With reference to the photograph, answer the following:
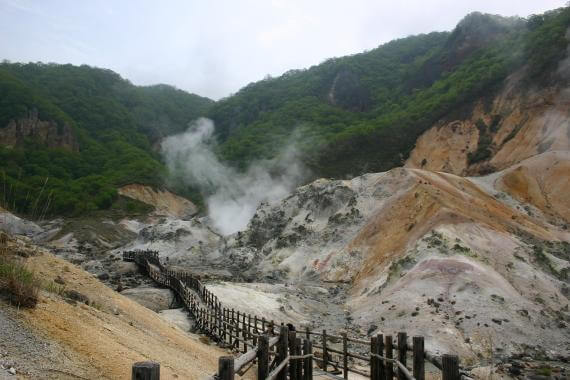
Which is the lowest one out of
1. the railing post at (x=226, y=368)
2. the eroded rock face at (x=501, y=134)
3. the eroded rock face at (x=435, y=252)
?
the eroded rock face at (x=435, y=252)

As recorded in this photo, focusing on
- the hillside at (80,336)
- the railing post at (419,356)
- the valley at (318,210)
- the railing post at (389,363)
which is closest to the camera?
the hillside at (80,336)

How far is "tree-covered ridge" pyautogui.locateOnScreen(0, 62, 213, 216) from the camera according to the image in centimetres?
8919

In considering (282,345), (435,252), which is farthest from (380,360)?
(435,252)

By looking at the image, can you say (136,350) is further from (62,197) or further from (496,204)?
(62,197)

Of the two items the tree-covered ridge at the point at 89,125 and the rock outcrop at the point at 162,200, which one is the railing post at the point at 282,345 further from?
the rock outcrop at the point at 162,200

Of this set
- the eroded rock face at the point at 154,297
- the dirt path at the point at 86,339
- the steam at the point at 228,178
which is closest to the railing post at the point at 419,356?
the dirt path at the point at 86,339

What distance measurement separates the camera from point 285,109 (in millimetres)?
115875

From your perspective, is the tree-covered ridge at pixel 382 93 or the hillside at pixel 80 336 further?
the tree-covered ridge at pixel 382 93

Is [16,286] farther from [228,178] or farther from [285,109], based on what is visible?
[285,109]

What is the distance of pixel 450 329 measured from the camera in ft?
60.8

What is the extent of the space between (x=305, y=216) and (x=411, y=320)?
2574 centimetres

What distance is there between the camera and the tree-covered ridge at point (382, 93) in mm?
66938

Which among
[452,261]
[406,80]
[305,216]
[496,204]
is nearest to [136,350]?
[452,261]

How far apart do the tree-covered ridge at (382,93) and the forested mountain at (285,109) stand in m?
0.23
